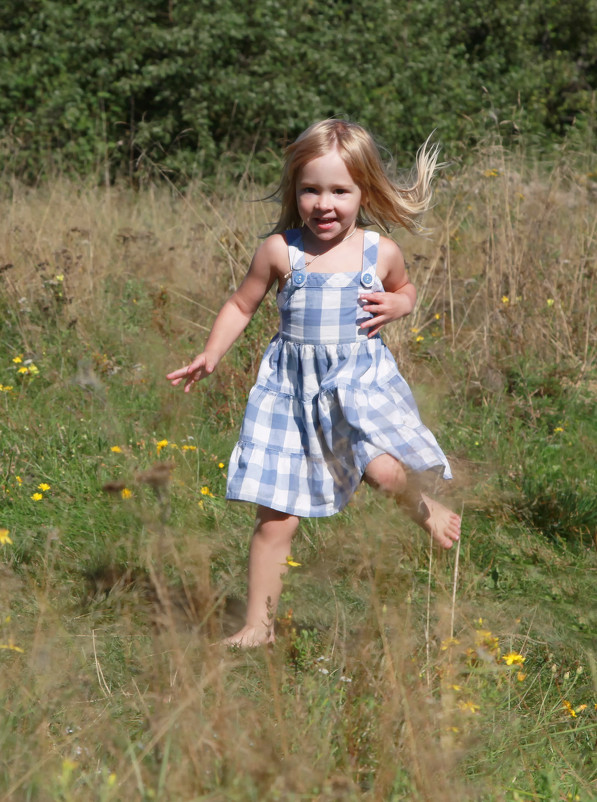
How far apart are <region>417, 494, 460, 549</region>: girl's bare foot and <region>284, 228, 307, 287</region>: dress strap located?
2.24 feet

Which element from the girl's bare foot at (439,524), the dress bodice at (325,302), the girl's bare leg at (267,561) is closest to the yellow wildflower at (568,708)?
the girl's bare foot at (439,524)

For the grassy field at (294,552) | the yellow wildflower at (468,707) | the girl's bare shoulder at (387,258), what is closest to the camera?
the grassy field at (294,552)

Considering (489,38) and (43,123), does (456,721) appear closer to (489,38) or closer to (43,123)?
(43,123)

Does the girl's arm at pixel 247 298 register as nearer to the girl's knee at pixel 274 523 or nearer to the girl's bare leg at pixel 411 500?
the girl's knee at pixel 274 523

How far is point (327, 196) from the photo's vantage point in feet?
8.36

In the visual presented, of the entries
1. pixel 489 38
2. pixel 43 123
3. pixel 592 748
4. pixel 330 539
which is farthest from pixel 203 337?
pixel 489 38

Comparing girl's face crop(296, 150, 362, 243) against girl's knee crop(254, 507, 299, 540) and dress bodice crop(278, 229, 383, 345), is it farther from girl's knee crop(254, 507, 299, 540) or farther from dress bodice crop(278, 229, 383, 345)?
girl's knee crop(254, 507, 299, 540)

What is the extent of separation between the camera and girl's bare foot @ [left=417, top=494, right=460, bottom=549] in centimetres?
254

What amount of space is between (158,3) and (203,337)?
23.6 feet

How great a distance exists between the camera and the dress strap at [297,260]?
257 cm

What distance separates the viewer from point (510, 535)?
3.24m

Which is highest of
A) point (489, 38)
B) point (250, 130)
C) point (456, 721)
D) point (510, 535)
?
point (489, 38)

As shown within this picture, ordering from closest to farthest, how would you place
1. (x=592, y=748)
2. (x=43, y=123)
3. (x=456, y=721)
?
(x=456, y=721)
(x=592, y=748)
(x=43, y=123)

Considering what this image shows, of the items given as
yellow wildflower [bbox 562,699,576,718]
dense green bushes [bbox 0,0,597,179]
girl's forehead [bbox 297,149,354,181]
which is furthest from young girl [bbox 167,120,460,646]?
dense green bushes [bbox 0,0,597,179]
